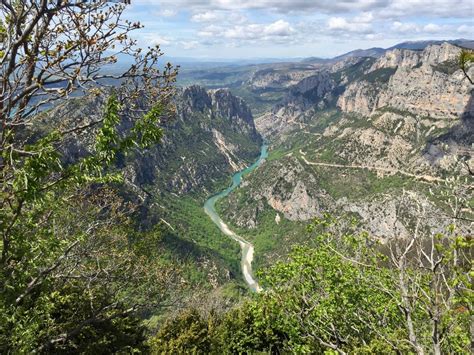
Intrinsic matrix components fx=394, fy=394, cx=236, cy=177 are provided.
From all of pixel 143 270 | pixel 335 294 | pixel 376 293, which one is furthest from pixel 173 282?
pixel 376 293

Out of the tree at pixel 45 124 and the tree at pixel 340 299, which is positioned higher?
the tree at pixel 45 124

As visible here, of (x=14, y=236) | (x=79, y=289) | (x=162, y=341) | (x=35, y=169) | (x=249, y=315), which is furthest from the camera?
(x=249, y=315)

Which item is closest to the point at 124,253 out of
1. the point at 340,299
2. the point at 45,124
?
the point at 45,124

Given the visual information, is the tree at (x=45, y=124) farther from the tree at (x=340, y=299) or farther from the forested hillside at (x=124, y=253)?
the tree at (x=340, y=299)

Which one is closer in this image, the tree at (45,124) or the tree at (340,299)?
the tree at (45,124)

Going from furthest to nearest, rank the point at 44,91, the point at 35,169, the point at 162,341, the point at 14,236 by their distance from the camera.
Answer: the point at 162,341, the point at 14,236, the point at 44,91, the point at 35,169

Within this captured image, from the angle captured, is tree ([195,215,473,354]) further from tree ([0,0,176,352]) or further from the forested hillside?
tree ([0,0,176,352])

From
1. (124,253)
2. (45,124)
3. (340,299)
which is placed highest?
(45,124)

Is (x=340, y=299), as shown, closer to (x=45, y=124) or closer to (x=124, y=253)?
(x=124, y=253)

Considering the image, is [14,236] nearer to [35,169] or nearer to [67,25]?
[35,169]

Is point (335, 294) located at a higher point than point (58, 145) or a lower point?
lower

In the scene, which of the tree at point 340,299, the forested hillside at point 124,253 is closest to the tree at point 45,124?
the forested hillside at point 124,253
